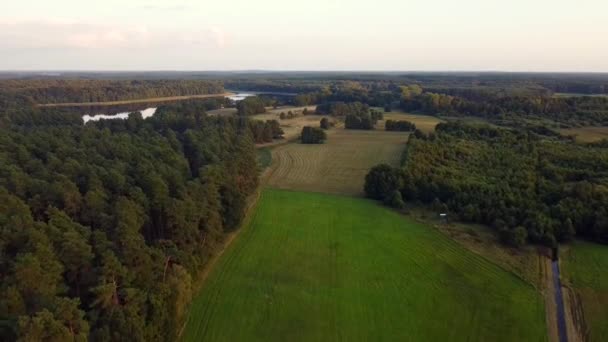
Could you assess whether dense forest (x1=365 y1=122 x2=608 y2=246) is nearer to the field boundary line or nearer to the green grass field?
the green grass field

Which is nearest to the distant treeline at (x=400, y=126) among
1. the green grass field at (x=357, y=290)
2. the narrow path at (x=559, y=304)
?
the green grass field at (x=357, y=290)

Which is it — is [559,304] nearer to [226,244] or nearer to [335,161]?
[226,244]

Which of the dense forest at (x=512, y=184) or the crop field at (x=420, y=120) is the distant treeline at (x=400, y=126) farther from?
the dense forest at (x=512, y=184)

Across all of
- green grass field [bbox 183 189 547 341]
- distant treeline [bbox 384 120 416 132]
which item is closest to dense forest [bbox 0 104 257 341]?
green grass field [bbox 183 189 547 341]

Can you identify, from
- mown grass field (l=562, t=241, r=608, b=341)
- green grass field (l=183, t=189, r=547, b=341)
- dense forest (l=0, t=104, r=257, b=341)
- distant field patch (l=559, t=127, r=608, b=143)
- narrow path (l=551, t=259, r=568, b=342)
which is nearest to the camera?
dense forest (l=0, t=104, r=257, b=341)

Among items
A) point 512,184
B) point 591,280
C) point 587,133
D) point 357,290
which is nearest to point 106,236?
point 357,290
